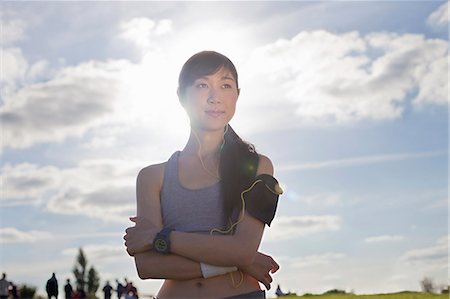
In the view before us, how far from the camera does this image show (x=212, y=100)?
4.91 m

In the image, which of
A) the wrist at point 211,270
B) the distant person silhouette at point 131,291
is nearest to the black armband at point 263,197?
the wrist at point 211,270

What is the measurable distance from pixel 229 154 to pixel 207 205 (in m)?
0.40

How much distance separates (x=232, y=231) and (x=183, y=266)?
42 cm

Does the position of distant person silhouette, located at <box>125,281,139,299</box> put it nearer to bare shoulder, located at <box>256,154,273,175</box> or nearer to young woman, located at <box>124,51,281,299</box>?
young woman, located at <box>124,51,281,299</box>

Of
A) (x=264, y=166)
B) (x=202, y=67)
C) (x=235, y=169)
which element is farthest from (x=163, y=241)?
(x=202, y=67)

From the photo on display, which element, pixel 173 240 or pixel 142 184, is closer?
pixel 173 240

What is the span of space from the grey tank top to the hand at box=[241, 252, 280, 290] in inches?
13.3

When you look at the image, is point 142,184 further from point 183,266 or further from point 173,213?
point 183,266

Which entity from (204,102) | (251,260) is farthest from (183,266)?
(204,102)

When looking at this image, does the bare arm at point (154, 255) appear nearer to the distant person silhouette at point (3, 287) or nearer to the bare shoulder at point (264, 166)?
the bare shoulder at point (264, 166)

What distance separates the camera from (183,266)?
479cm

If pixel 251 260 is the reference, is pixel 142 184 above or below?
above

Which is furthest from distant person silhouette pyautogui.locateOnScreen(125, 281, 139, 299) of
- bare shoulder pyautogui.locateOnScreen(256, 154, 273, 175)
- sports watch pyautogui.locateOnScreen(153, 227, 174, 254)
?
bare shoulder pyautogui.locateOnScreen(256, 154, 273, 175)

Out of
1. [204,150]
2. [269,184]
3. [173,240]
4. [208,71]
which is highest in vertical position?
[208,71]
